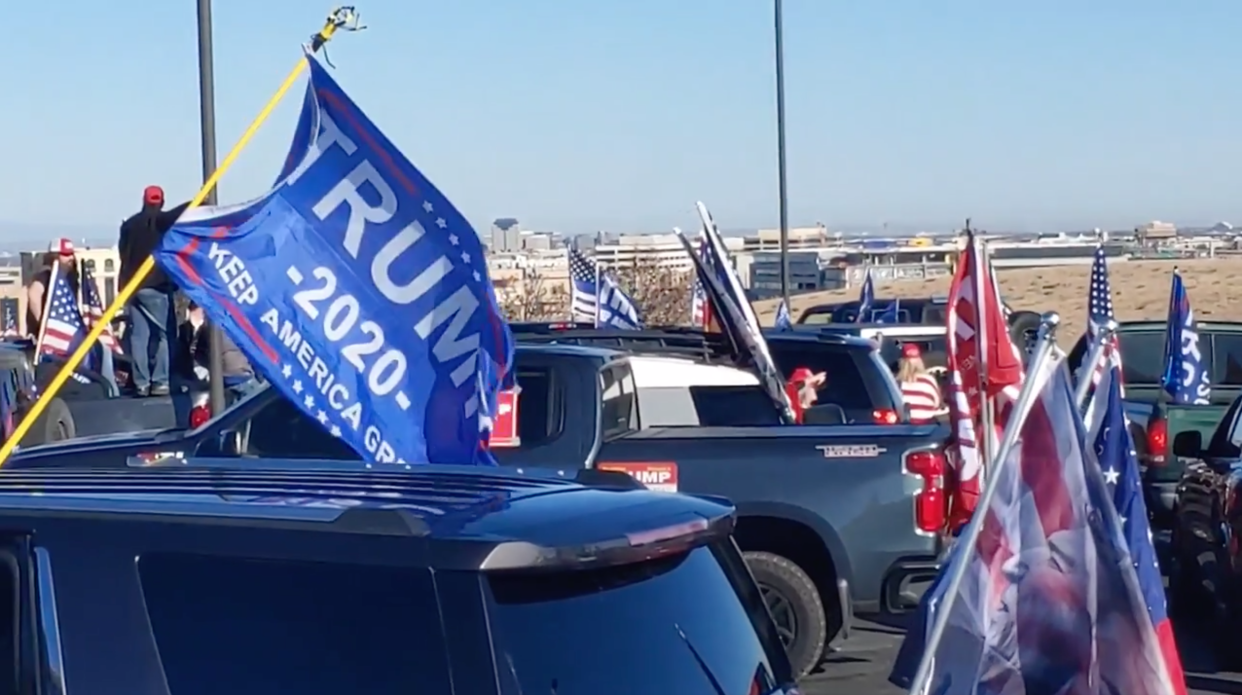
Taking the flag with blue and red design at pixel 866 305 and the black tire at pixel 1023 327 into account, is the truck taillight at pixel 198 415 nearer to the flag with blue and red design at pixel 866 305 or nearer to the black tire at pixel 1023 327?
the black tire at pixel 1023 327

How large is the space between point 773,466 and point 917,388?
6.81m

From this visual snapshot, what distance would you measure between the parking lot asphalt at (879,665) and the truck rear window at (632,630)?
17.6 feet

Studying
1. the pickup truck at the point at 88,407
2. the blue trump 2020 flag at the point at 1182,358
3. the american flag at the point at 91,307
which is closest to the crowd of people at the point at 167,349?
the pickup truck at the point at 88,407

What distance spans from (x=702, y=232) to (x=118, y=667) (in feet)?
34.0

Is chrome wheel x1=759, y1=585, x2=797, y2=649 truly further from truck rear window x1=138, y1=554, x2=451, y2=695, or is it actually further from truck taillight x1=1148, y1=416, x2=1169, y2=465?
truck taillight x1=1148, y1=416, x2=1169, y2=465

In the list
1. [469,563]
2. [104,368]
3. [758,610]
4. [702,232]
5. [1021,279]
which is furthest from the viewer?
[1021,279]

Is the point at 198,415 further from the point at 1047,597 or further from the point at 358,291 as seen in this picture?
the point at 1047,597

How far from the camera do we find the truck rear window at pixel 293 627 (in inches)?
140

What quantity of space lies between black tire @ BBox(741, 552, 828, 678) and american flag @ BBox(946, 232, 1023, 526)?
2.93 feet

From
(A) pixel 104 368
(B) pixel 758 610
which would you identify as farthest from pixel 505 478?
(A) pixel 104 368

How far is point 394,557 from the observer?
3623mm

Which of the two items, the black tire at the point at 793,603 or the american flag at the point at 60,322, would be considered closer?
the black tire at the point at 793,603

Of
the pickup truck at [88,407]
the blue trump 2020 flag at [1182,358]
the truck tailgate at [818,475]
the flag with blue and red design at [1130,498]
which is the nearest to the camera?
the flag with blue and red design at [1130,498]

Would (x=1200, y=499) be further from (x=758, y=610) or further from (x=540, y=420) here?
(x=758, y=610)
